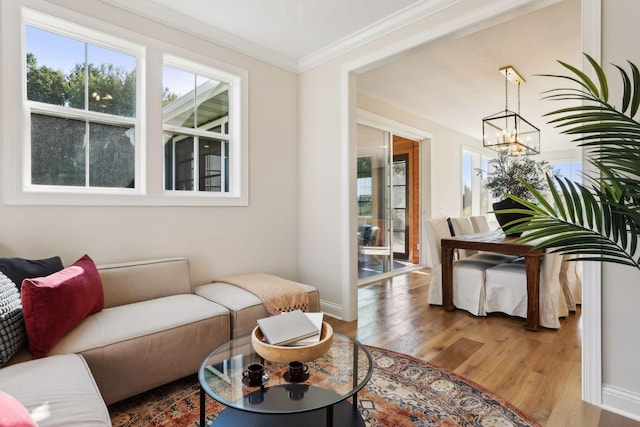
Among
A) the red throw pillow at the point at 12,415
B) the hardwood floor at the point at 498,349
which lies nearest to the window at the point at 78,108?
the red throw pillow at the point at 12,415

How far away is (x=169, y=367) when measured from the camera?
1.95m

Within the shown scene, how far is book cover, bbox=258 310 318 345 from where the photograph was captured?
1527 mm

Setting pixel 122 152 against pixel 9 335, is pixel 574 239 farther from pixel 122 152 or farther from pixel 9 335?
pixel 122 152

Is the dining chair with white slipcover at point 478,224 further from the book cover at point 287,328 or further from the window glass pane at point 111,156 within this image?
the window glass pane at point 111,156

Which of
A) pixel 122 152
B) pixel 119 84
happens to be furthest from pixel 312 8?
pixel 122 152

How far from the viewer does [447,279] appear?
3.55 m

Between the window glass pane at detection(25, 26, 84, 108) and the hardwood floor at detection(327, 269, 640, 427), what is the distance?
9.38 feet

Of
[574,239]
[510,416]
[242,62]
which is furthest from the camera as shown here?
[242,62]

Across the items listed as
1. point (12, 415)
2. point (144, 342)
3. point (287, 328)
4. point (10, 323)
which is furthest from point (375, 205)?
point (12, 415)

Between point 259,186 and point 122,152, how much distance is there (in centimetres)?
123

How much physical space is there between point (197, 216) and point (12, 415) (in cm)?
223

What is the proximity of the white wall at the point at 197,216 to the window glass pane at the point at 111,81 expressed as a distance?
0.18 metres

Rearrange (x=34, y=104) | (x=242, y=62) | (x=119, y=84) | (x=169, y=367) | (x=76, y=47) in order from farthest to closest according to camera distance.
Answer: (x=242, y=62), (x=119, y=84), (x=76, y=47), (x=34, y=104), (x=169, y=367)

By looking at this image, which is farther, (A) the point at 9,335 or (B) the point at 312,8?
(B) the point at 312,8
